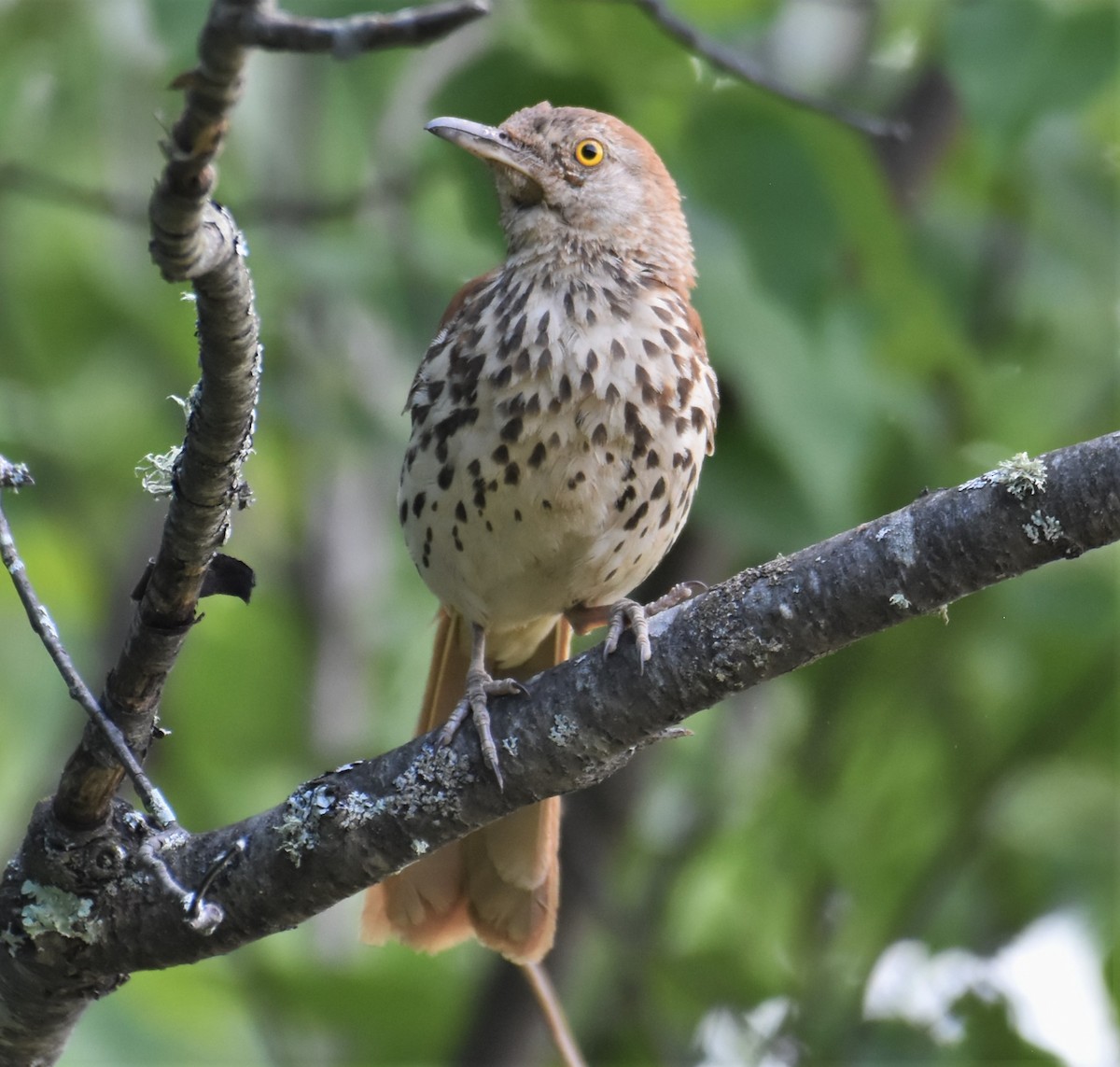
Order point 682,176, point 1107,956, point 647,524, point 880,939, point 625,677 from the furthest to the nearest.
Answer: point 880,939 → point 1107,956 → point 682,176 → point 647,524 → point 625,677

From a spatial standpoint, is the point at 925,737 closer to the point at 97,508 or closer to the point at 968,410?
the point at 968,410

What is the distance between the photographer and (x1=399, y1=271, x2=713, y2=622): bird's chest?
3.32m

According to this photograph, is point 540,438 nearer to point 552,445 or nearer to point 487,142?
point 552,445

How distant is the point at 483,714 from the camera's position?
8.73 feet

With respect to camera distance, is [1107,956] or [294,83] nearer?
[1107,956]

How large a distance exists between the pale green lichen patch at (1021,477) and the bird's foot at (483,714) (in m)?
0.83

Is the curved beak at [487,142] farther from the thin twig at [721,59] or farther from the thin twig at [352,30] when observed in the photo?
the thin twig at [352,30]

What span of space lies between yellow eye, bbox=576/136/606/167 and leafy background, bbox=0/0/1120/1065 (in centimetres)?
12

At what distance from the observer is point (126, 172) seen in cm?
605

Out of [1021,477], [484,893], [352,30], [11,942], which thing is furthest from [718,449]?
[352,30]

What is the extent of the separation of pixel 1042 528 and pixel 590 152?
1.93 m

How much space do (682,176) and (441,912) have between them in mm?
1711

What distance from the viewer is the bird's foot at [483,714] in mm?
2574

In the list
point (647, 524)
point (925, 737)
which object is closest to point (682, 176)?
point (647, 524)
